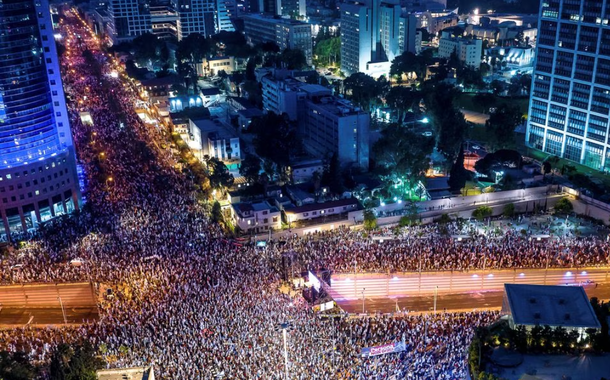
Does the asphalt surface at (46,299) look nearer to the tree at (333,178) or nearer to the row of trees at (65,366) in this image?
the row of trees at (65,366)

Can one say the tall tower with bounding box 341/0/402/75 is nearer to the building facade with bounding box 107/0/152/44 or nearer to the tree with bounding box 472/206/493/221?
the building facade with bounding box 107/0/152/44

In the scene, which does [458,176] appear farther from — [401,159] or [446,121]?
[446,121]

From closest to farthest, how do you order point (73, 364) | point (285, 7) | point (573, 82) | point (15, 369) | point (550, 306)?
point (73, 364)
point (15, 369)
point (550, 306)
point (573, 82)
point (285, 7)

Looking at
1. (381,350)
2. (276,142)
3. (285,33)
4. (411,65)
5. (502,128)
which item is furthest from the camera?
(285,33)

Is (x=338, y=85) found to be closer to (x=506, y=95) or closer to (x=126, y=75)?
(x=506, y=95)

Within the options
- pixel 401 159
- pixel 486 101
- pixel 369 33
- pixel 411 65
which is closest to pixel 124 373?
pixel 401 159
